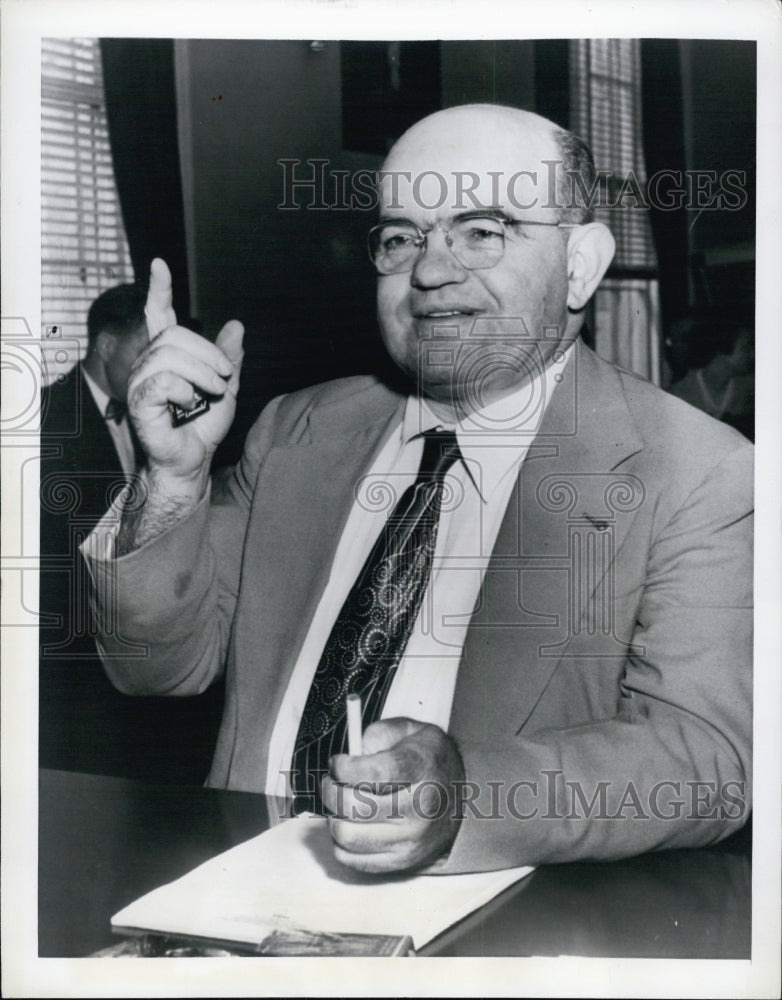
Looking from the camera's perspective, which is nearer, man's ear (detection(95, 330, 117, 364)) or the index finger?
the index finger

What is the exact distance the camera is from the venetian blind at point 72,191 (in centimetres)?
202

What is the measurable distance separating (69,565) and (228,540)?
1.04 feet

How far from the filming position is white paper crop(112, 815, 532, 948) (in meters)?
1.89

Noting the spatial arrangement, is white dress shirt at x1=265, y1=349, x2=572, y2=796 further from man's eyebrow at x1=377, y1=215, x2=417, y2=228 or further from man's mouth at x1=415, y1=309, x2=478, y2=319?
man's eyebrow at x1=377, y1=215, x2=417, y2=228

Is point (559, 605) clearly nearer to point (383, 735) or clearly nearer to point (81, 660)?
point (383, 735)

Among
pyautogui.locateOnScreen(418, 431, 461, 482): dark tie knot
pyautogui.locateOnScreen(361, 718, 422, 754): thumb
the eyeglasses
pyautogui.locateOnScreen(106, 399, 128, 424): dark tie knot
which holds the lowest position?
pyautogui.locateOnScreen(361, 718, 422, 754): thumb

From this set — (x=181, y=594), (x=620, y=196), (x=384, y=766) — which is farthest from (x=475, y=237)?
(x=384, y=766)

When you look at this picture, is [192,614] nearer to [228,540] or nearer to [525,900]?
[228,540]

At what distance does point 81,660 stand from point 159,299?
0.71 metres

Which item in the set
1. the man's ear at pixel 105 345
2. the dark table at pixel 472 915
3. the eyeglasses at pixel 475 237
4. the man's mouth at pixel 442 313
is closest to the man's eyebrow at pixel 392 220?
the eyeglasses at pixel 475 237

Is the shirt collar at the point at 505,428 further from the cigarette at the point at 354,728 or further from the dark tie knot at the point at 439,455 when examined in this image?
the cigarette at the point at 354,728

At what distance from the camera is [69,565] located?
6.77 feet

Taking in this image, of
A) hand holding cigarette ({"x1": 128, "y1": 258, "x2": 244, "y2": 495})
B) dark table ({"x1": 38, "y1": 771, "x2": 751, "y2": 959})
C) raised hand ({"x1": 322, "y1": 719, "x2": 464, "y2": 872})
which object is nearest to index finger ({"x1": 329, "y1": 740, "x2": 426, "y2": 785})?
raised hand ({"x1": 322, "y1": 719, "x2": 464, "y2": 872})

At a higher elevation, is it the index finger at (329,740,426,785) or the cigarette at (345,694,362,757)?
the cigarette at (345,694,362,757)
